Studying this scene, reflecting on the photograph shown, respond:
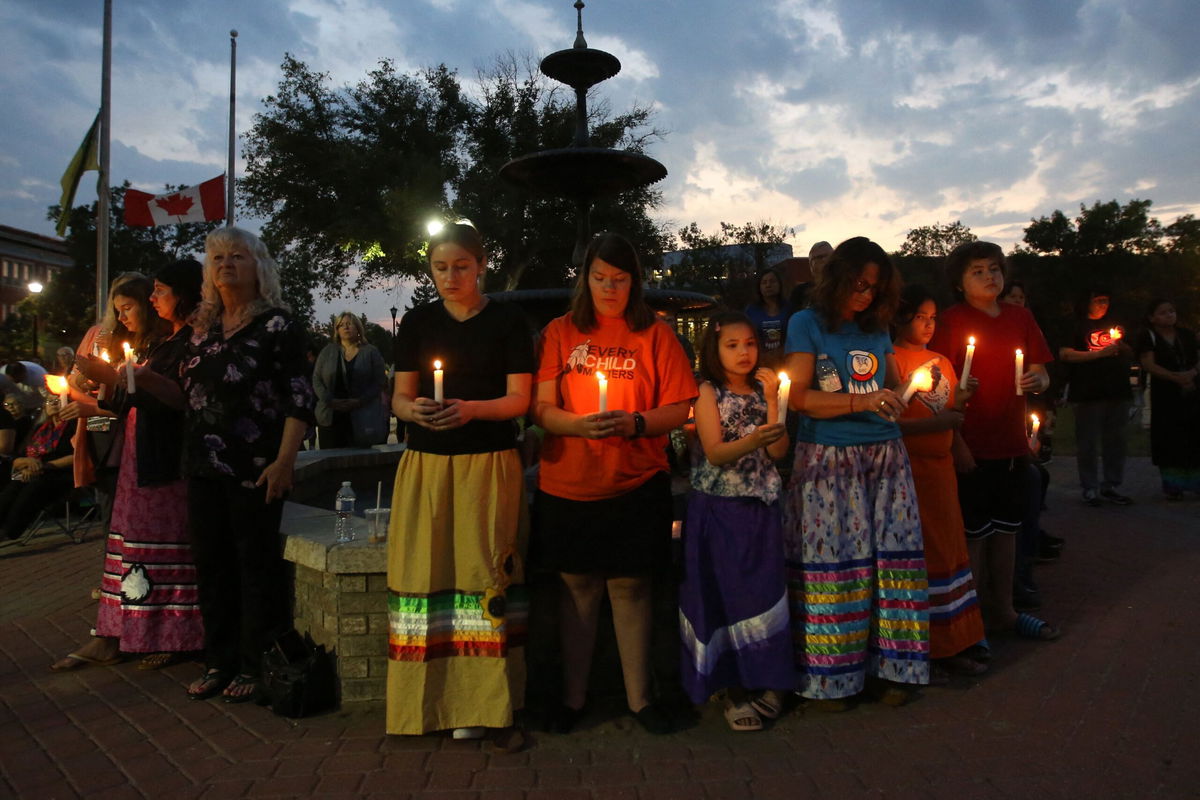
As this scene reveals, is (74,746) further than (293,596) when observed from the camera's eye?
No

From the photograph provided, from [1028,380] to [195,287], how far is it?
4.35 m

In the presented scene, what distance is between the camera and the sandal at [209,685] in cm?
372

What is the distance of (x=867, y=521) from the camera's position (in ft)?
11.7

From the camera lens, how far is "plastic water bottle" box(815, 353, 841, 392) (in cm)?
359

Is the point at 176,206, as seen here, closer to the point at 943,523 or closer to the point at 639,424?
the point at 639,424

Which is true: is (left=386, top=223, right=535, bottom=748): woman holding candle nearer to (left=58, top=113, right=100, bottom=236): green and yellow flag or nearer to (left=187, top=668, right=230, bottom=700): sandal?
(left=187, top=668, right=230, bottom=700): sandal

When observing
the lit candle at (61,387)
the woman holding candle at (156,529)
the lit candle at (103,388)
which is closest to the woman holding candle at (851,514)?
the woman holding candle at (156,529)

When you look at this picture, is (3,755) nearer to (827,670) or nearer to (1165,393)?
(827,670)

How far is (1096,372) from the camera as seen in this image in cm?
807

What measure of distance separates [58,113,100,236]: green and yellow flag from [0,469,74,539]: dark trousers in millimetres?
10077

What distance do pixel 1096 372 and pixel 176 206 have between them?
18034 millimetres

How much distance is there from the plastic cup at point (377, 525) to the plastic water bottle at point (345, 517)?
0.11 m

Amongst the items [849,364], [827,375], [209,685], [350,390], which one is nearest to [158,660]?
[209,685]

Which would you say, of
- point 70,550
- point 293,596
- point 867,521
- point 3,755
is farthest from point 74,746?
point 70,550
